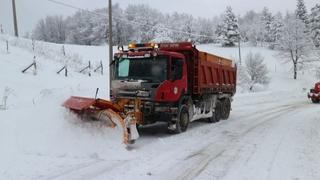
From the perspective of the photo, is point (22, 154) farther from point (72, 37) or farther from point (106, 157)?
point (72, 37)

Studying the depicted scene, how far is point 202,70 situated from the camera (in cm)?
1639

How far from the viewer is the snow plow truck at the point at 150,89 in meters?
11.9

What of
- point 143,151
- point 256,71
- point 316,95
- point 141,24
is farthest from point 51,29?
point 143,151

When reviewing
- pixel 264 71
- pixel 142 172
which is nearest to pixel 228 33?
pixel 264 71

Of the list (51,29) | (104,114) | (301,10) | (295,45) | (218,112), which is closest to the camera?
(104,114)

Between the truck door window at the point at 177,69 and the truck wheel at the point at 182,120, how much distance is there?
3.56 feet

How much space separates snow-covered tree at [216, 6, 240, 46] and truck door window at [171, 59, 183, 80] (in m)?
81.8

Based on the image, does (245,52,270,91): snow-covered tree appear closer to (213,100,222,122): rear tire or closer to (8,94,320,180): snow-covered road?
(213,100,222,122): rear tire

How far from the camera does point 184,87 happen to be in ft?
48.9

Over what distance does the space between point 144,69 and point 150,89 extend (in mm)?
775

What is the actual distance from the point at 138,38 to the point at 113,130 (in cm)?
8876

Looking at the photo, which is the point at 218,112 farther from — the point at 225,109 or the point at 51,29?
the point at 51,29

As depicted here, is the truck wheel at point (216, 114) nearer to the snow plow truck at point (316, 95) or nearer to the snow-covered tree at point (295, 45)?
the snow plow truck at point (316, 95)

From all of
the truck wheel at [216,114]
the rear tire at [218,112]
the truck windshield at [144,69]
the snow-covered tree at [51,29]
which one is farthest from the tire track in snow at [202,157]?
the snow-covered tree at [51,29]
